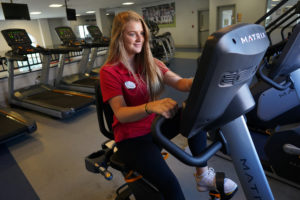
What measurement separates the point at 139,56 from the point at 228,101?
0.83 meters

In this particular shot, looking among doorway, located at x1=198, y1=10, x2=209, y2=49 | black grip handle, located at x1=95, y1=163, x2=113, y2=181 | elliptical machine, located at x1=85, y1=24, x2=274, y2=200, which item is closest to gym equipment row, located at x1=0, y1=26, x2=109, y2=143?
black grip handle, located at x1=95, y1=163, x2=113, y2=181

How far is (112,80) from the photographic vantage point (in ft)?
3.87

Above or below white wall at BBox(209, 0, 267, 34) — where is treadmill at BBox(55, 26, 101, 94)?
below

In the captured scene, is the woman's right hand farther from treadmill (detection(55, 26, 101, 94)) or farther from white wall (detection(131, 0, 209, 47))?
white wall (detection(131, 0, 209, 47))

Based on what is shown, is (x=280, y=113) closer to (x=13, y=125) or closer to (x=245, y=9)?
(x=13, y=125)

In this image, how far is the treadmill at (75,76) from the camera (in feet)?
15.1

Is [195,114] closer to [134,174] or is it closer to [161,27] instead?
[134,174]

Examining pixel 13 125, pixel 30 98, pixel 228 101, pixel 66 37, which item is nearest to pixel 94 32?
pixel 66 37

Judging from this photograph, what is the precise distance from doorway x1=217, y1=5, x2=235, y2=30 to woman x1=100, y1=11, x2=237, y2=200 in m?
8.40

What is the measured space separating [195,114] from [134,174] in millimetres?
751

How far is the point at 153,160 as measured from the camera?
1.17 m

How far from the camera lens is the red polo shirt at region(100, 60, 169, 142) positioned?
117cm

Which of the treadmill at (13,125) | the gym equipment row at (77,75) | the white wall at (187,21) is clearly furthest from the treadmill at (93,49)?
the white wall at (187,21)

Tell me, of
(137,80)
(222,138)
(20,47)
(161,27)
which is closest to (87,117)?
(20,47)
